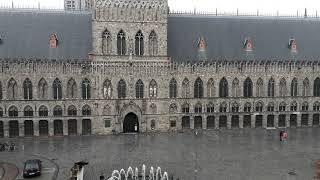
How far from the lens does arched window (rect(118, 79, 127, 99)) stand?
5357 cm

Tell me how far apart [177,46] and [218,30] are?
24.1ft

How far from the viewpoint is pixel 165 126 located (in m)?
55.2

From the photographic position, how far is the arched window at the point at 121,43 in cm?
5300

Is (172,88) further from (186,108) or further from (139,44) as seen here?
(139,44)

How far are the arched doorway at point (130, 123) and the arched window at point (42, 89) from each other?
11219mm

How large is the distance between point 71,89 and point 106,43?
7.73 meters

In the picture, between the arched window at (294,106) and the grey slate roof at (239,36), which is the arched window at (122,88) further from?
the arched window at (294,106)

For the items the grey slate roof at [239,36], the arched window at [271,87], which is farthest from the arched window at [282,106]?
the grey slate roof at [239,36]

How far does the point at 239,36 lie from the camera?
59.6 m

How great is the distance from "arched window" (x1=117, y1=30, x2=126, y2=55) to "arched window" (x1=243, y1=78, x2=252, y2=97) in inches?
723

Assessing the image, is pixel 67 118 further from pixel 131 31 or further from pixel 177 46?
pixel 177 46

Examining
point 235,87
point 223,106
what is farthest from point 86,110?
point 235,87

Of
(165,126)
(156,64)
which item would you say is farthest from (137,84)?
(165,126)

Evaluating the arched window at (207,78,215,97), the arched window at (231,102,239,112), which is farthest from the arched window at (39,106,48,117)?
the arched window at (231,102,239,112)
